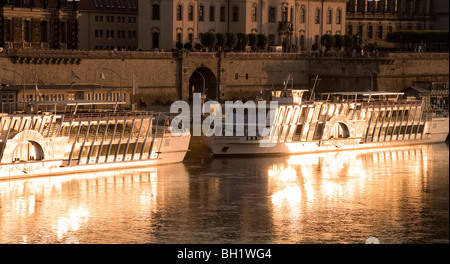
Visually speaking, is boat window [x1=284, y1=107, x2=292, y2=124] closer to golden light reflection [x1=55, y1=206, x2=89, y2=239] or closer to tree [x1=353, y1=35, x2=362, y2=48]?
golden light reflection [x1=55, y1=206, x2=89, y2=239]

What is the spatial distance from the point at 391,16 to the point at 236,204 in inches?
2693

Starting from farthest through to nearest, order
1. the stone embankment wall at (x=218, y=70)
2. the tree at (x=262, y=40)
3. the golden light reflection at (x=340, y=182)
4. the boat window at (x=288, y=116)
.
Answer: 1. the tree at (x=262, y=40)
2. the stone embankment wall at (x=218, y=70)
3. the boat window at (x=288, y=116)
4. the golden light reflection at (x=340, y=182)

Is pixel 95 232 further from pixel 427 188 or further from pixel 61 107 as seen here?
pixel 61 107

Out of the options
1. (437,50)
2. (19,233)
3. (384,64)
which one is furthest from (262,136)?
(437,50)

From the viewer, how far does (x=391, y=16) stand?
109625 mm

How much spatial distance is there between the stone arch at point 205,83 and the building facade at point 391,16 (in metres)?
27.7

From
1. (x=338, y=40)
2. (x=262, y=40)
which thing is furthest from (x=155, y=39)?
(x=338, y=40)

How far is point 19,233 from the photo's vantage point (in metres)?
38.8

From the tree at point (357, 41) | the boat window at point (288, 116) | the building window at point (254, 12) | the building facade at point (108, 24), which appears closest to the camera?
the boat window at point (288, 116)

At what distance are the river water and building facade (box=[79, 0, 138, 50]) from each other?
3684 cm

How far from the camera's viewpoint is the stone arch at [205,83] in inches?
3255

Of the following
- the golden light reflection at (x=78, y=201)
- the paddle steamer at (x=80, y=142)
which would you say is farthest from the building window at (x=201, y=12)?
the golden light reflection at (x=78, y=201)

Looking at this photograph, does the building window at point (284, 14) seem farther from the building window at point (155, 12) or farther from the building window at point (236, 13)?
the building window at point (155, 12)

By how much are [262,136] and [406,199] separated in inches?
517
